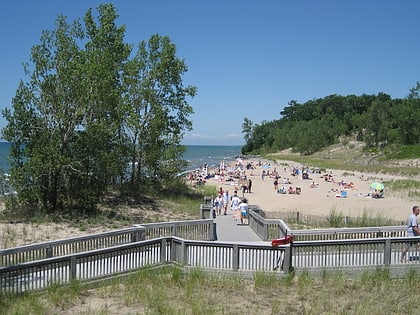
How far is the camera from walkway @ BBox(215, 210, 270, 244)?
17156 millimetres

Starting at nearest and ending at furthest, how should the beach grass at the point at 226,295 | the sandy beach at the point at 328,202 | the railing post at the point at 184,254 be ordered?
the beach grass at the point at 226,295 → the railing post at the point at 184,254 → the sandy beach at the point at 328,202

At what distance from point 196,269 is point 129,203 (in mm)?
18788

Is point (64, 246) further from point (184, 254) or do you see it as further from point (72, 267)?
point (184, 254)

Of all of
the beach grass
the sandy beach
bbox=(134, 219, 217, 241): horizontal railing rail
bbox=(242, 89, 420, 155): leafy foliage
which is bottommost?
the sandy beach

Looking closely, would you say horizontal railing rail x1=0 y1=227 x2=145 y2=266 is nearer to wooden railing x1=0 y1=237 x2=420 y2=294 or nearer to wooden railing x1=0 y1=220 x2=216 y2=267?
wooden railing x1=0 y1=220 x2=216 y2=267

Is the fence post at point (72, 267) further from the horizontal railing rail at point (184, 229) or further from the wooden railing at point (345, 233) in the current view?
the wooden railing at point (345, 233)

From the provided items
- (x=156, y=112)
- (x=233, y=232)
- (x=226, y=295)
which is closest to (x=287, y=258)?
(x=226, y=295)

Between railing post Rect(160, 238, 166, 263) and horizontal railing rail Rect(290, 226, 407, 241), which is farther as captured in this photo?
horizontal railing rail Rect(290, 226, 407, 241)

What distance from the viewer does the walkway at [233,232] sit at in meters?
17.2

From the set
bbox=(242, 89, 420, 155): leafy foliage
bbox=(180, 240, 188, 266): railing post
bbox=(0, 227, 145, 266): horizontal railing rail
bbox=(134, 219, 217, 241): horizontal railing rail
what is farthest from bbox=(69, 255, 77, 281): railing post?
bbox=(242, 89, 420, 155): leafy foliage

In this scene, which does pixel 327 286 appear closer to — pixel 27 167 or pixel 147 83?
pixel 27 167

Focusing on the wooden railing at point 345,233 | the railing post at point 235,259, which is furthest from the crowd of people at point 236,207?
the railing post at point 235,259

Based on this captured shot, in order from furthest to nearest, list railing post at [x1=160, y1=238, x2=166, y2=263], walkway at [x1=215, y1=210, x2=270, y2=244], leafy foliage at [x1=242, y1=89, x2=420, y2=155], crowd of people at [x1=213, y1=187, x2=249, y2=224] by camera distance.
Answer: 1. leafy foliage at [x1=242, y1=89, x2=420, y2=155]
2. crowd of people at [x1=213, y1=187, x2=249, y2=224]
3. walkway at [x1=215, y1=210, x2=270, y2=244]
4. railing post at [x1=160, y1=238, x2=166, y2=263]

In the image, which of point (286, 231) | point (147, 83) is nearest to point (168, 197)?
point (147, 83)
